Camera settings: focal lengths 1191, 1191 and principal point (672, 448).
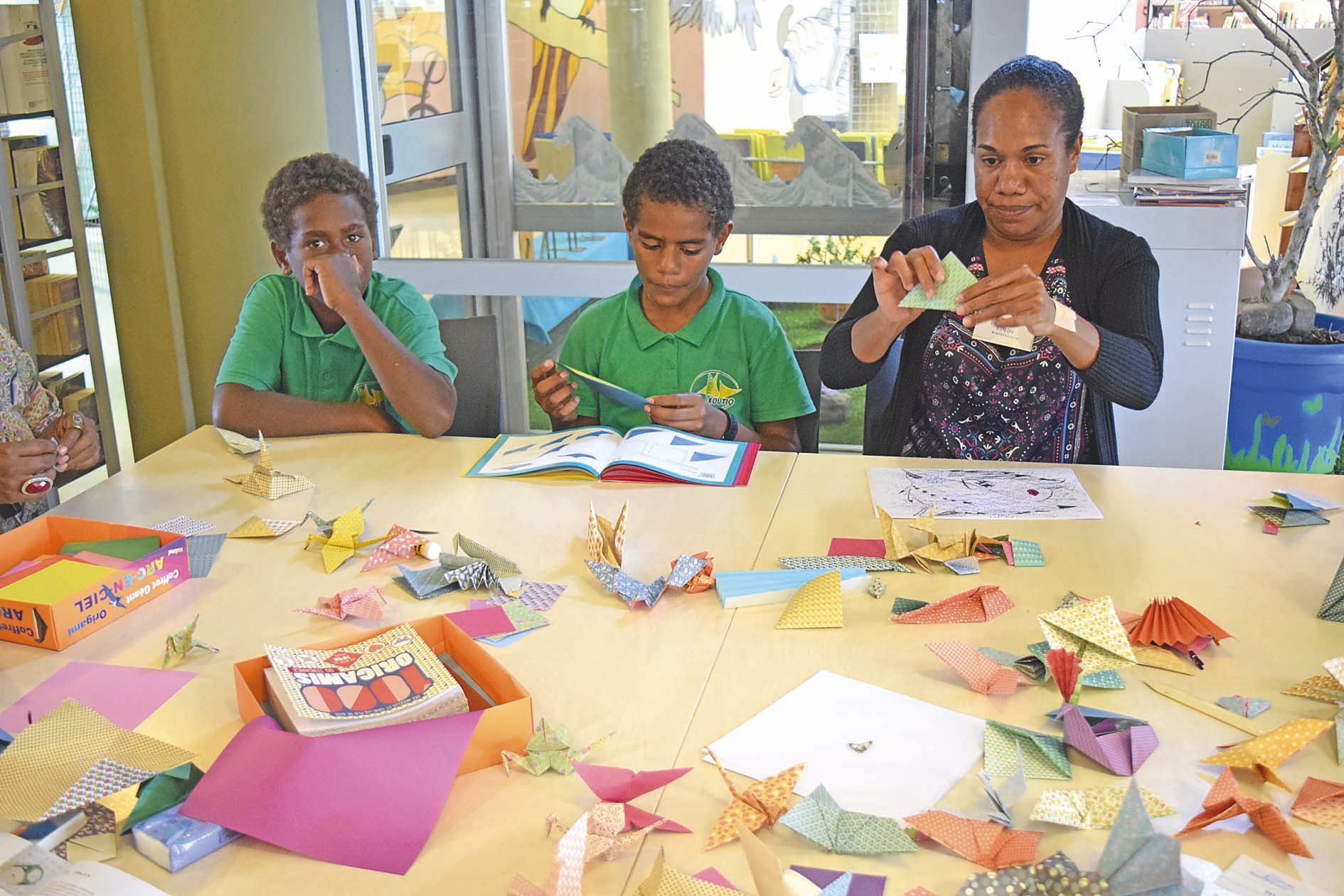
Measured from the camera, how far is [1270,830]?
1.01 meters

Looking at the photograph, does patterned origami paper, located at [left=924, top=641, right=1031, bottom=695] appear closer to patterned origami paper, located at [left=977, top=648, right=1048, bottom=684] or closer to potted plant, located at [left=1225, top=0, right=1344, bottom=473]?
patterned origami paper, located at [left=977, top=648, right=1048, bottom=684]

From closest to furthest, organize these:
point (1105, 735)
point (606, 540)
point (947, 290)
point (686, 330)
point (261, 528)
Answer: point (1105, 735), point (606, 540), point (261, 528), point (947, 290), point (686, 330)

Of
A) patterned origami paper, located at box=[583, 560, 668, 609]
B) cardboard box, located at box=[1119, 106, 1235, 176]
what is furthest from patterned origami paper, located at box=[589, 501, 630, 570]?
cardboard box, located at box=[1119, 106, 1235, 176]

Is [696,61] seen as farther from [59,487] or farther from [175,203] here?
[59,487]

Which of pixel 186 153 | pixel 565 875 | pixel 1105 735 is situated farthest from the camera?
pixel 186 153

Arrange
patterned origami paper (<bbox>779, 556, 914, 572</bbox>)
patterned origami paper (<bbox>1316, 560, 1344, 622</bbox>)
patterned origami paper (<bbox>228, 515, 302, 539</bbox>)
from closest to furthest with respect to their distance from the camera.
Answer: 1. patterned origami paper (<bbox>1316, 560, 1344, 622</bbox>)
2. patterned origami paper (<bbox>779, 556, 914, 572</bbox>)
3. patterned origami paper (<bbox>228, 515, 302, 539</bbox>)

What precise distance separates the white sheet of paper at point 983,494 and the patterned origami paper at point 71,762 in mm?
1037

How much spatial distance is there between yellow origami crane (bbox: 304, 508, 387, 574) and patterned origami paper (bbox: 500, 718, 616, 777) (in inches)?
22.3

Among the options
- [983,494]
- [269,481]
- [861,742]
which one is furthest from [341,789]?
[983,494]

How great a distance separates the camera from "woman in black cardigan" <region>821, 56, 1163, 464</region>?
79.7 inches

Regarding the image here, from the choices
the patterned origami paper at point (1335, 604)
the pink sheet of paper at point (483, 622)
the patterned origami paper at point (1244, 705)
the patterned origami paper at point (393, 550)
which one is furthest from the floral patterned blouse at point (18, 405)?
the patterned origami paper at point (1335, 604)

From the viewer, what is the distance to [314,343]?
237 centimetres

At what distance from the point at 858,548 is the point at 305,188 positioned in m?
1.36

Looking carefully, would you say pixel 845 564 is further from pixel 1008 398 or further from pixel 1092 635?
pixel 1008 398
